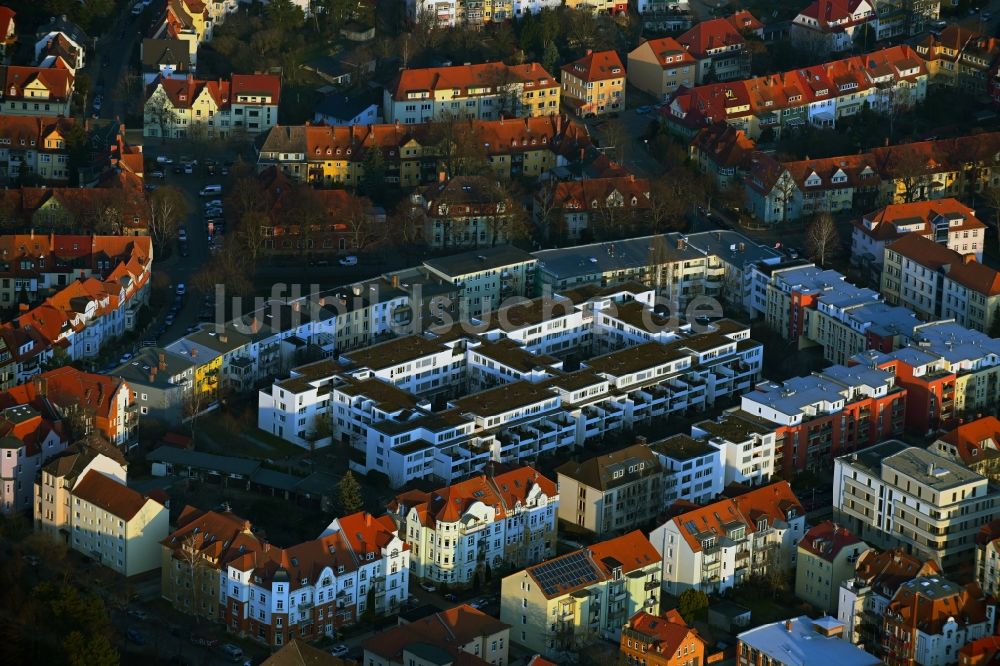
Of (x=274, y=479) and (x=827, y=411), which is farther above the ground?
(x=827, y=411)

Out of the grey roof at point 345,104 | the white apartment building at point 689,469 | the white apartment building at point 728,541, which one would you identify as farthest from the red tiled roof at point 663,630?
the grey roof at point 345,104

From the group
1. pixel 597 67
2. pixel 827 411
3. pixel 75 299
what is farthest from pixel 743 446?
pixel 597 67

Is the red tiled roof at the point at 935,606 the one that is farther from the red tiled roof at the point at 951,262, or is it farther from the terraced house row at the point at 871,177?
the terraced house row at the point at 871,177

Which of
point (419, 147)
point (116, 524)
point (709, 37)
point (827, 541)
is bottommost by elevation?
point (116, 524)

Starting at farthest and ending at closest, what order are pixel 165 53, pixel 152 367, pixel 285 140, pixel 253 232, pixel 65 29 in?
1. pixel 65 29
2. pixel 165 53
3. pixel 285 140
4. pixel 253 232
5. pixel 152 367

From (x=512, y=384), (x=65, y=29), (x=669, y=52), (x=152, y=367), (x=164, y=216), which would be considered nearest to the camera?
(x=152, y=367)

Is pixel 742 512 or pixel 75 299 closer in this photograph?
pixel 742 512

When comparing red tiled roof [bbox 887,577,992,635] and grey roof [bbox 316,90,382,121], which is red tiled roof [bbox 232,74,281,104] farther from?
red tiled roof [bbox 887,577,992,635]

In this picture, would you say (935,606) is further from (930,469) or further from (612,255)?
(612,255)
